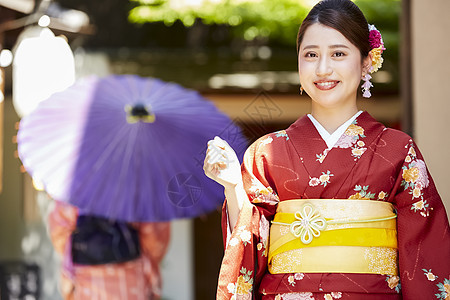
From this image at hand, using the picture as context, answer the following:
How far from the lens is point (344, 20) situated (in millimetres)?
2018

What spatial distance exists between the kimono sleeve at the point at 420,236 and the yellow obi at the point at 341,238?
4 cm

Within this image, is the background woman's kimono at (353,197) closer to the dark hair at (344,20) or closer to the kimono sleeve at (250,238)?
the kimono sleeve at (250,238)

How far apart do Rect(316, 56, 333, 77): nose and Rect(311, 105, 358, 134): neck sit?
0.50 feet

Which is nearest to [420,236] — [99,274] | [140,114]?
[140,114]

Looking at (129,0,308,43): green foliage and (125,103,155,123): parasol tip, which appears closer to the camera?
(125,103,155,123): parasol tip

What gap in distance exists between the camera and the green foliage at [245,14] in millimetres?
6859

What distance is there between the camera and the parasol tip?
384cm

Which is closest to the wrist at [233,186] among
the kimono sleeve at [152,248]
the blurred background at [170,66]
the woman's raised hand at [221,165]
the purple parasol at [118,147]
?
the woman's raised hand at [221,165]

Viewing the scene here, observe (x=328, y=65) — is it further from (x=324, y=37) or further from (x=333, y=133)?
(x=333, y=133)

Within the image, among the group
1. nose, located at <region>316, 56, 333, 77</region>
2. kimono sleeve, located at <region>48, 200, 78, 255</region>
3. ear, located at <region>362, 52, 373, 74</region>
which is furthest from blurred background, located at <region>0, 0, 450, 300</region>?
nose, located at <region>316, 56, 333, 77</region>

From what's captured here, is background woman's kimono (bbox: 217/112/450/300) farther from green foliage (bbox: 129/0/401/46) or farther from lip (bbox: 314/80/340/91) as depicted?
green foliage (bbox: 129/0/401/46)

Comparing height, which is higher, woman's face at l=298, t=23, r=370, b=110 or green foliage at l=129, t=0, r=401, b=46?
green foliage at l=129, t=0, r=401, b=46

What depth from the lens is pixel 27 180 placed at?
602cm

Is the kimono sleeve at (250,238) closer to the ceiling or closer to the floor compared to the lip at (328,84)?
closer to the floor
